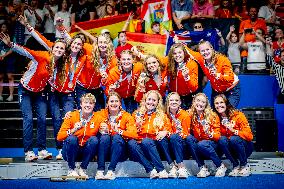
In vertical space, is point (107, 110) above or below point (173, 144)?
above

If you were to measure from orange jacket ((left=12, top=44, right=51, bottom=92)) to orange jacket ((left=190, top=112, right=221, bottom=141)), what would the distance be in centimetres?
213

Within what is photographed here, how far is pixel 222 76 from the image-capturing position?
6.66m

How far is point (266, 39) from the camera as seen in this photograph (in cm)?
992

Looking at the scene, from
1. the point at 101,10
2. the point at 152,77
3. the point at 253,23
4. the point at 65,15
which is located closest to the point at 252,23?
the point at 253,23

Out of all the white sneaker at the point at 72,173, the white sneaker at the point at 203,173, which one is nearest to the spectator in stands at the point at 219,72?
the white sneaker at the point at 203,173

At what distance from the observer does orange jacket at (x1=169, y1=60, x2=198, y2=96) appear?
263 inches

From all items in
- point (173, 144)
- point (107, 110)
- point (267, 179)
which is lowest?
point (267, 179)

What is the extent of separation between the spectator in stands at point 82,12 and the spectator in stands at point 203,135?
185 inches

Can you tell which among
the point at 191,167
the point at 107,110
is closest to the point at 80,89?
the point at 107,110

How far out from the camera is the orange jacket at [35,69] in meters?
6.66

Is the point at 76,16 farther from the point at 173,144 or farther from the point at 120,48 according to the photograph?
the point at 173,144

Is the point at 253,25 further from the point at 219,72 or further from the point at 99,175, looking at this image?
the point at 99,175

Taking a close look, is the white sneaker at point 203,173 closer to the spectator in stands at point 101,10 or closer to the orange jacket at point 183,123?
the orange jacket at point 183,123

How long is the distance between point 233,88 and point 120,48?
7.56 ft
